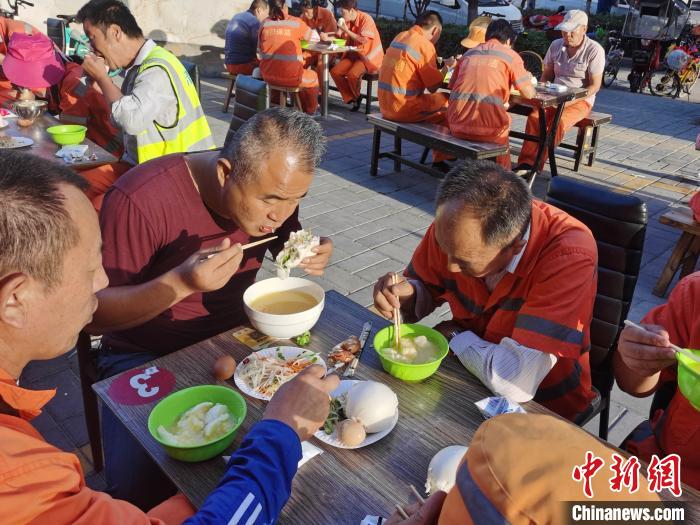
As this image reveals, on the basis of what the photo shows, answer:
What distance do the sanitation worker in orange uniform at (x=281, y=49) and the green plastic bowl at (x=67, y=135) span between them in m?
4.88

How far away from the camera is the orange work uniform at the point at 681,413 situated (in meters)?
1.84

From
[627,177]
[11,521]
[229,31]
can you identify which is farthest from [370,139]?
[11,521]

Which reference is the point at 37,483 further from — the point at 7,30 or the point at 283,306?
the point at 7,30

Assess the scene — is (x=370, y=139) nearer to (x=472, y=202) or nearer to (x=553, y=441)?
(x=472, y=202)

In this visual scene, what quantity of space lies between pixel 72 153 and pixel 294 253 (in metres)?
2.47

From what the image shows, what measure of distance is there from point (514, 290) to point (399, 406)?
0.76m

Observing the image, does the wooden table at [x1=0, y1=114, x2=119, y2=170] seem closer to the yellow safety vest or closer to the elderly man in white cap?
the yellow safety vest

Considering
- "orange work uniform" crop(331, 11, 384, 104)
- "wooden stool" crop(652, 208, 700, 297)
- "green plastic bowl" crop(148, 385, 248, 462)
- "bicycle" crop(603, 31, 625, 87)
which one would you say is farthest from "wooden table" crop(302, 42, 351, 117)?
"green plastic bowl" crop(148, 385, 248, 462)

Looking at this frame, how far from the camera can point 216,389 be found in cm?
167

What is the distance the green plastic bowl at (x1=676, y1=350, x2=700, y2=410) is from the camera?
1.51 m

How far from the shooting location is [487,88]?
19.0 feet

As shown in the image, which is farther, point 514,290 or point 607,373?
point 607,373

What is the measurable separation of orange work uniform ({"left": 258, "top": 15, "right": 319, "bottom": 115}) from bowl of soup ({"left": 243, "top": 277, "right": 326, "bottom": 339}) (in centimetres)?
709

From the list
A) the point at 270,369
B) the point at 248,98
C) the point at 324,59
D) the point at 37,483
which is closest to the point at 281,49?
the point at 324,59
